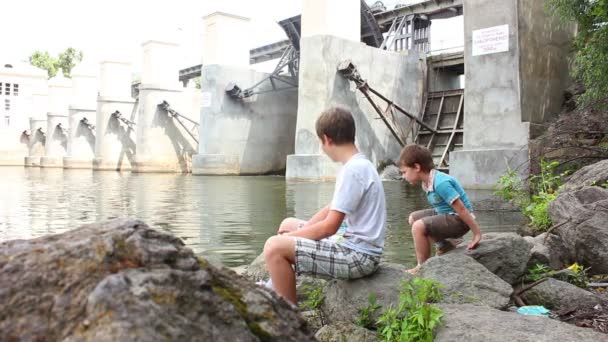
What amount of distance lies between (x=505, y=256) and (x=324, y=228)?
163cm

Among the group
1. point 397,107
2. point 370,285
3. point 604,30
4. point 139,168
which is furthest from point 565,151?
point 139,168

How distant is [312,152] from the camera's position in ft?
63.3

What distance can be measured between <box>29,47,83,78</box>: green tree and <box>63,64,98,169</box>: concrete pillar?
35.1 meters

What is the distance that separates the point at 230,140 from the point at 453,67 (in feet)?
33.0

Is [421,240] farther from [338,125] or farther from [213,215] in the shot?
[213,215]

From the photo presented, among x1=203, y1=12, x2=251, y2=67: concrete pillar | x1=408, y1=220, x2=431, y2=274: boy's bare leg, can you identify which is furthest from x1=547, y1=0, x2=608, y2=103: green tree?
x1=203, y1=12, x2=251, y2=67: concrete pillar

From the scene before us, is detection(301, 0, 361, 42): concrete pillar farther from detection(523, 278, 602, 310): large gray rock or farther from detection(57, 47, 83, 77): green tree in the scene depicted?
detection(57, 47, 83, 77): green tree

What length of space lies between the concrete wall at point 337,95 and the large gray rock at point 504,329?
16.2m

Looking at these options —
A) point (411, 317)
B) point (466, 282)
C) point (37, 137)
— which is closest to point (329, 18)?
point (466, 282)

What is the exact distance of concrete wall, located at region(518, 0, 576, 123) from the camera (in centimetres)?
1273

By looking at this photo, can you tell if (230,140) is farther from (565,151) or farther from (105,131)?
(565,151)

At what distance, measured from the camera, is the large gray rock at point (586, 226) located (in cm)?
414

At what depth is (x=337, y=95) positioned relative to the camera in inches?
760

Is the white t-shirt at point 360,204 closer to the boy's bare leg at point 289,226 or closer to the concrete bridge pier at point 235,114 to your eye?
the boy's bare leg at point 289,226
